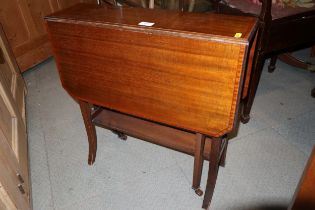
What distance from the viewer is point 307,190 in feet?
1.97

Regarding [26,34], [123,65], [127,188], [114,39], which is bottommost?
[127,188]

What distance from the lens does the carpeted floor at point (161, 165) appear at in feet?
4.75

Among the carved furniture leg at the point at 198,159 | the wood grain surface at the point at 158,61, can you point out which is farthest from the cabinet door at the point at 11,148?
the carved furniture leg at the point at 198,159

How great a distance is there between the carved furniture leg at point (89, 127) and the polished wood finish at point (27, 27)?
4.29 ft

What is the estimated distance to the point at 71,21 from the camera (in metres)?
1.08

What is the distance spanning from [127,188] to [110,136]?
1.48ft

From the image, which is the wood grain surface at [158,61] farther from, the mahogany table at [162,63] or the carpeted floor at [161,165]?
the carpeted floor at [161,165]

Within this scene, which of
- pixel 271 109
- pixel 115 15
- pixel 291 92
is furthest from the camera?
pixel 291 92

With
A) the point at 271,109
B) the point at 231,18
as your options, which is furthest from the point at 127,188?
the point at 271,109

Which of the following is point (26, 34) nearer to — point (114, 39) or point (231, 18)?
point (114, 39)

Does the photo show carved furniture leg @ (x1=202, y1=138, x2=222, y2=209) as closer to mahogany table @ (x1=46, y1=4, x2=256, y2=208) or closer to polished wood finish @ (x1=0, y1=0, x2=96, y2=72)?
mahogany table @ (x1=46, y1=4, x2=256, y2=208)

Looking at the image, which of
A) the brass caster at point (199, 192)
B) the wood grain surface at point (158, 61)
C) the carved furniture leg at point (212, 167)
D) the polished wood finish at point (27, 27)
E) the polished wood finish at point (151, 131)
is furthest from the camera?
the polished wood finish at point (27, 27)

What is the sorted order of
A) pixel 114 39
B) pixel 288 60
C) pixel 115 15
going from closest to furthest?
pixel 114 39 < pixel 115 15 < pixel 288 60

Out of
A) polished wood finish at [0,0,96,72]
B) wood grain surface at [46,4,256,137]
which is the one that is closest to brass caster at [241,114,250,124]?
wood grain surface at [46,4,256,137]
